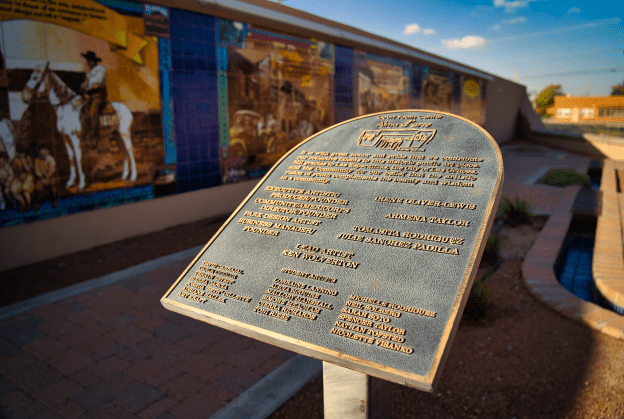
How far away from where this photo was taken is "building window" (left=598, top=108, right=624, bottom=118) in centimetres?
3862

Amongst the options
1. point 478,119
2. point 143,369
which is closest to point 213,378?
point 143,369

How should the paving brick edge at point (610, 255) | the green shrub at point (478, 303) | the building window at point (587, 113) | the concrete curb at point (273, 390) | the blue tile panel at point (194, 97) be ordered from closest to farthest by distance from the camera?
the concrete curb at point (273, 390) → the green shrub at point (478, 303) → the paving brick edge at point (610, 255) → the blue tile panel at point (194, 97) → the building window at point (587, 113)

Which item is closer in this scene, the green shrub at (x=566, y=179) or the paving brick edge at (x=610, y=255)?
the paving brick edge at (x=610, y=255)

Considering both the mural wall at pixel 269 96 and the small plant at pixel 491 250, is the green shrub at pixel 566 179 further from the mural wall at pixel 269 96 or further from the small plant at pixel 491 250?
the small plant at pixel 491 250

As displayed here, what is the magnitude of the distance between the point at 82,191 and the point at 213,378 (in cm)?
352

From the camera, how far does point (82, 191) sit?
5359mm

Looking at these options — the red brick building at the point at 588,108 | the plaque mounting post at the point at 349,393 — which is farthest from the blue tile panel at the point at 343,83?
the red brick building at the point at 588,108

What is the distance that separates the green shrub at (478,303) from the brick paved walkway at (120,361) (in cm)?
166

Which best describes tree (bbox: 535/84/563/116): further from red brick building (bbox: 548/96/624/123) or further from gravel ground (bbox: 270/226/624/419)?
gravel ground (bbox: 270/226/624/419)

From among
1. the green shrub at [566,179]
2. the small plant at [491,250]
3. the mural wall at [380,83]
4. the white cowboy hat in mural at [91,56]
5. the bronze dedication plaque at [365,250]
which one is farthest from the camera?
the mural wall at [380,83]

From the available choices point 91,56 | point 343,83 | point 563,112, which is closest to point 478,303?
point 91,56

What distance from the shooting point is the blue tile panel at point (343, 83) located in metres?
9.88

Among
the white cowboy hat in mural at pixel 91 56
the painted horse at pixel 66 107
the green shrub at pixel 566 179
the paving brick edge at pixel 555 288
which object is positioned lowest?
the paving brick edge at pixel 555 288

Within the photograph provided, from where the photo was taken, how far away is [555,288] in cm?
414
